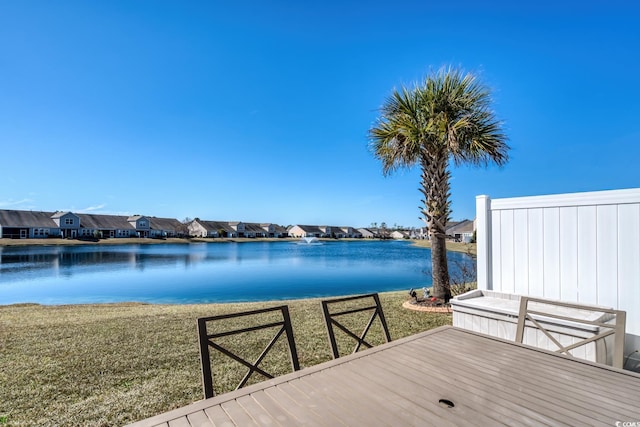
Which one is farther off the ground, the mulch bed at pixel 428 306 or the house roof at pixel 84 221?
the house roof at pixel 84 221

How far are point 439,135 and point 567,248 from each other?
12.1 feet

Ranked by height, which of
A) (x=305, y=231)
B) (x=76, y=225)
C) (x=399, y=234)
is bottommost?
(x=399, y=234)

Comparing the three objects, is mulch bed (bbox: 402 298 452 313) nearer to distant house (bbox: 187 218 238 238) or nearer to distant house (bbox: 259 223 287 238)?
distant house (bbox: 187 218 238 238)

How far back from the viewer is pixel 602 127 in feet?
42.6

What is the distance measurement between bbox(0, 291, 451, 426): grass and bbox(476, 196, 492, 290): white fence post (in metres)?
1.49

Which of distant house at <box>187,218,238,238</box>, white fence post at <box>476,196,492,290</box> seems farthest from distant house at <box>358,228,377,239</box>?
white fence post at <box>476,196,492,290</box>

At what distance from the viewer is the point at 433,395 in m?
1.64

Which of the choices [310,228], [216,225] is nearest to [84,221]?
[216,225]

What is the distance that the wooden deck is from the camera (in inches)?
55.5

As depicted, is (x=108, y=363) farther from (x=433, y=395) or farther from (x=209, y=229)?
(x=209, y=229)

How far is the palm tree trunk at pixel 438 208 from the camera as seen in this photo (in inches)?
280

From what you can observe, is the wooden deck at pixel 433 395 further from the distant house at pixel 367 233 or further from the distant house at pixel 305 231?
the distant house at pixel 367 233

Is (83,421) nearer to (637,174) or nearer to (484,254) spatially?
(484,254)

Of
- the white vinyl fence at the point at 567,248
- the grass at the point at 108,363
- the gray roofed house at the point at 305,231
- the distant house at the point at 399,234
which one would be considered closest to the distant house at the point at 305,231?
the gray roofed house at the point at 305,231
